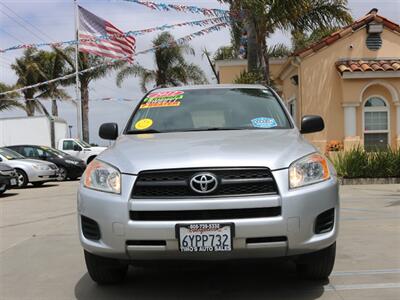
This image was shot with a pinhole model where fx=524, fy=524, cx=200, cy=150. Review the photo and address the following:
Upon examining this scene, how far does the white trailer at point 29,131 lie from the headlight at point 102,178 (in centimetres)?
2180

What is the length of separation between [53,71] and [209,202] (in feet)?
116

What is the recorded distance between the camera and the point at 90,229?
390cm

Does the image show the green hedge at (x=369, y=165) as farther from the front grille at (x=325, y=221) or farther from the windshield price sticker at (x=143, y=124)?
the front grille at (x=325, y=221)

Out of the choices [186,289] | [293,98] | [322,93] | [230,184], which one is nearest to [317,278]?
[186,289]

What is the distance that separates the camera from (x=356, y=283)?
448cm

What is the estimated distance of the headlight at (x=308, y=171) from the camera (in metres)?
3.74

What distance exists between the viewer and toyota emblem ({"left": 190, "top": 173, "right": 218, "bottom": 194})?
363 centimetres

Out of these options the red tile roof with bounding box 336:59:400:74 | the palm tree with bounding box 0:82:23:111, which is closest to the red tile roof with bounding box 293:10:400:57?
the red tile roof with bounding box 336:59:400:74

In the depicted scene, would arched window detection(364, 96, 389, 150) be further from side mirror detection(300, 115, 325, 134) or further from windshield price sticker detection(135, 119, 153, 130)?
windshield price sticker detection(135, 119, 153, 130)

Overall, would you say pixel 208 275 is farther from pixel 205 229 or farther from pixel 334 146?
pixel 334 146

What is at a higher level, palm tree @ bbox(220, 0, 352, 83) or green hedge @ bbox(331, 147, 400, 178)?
palm tree @ bbox(220, 0, 352, 83)

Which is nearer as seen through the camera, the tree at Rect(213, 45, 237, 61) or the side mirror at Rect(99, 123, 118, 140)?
the side mirror at Rect(99, 123, 118, 140)

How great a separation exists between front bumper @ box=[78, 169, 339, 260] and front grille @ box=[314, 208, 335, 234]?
40 millimetres

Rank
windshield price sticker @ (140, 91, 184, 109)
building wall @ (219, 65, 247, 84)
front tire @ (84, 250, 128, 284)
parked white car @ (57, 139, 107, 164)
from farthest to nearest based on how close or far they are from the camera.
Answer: parked white car @ (57, 139, 107, 164)
building wall @ (219, 65, 247, 84)
windshield price sticker @ (140, 91, 184, 109)
front tire @ (84, 250, 128, 284)
